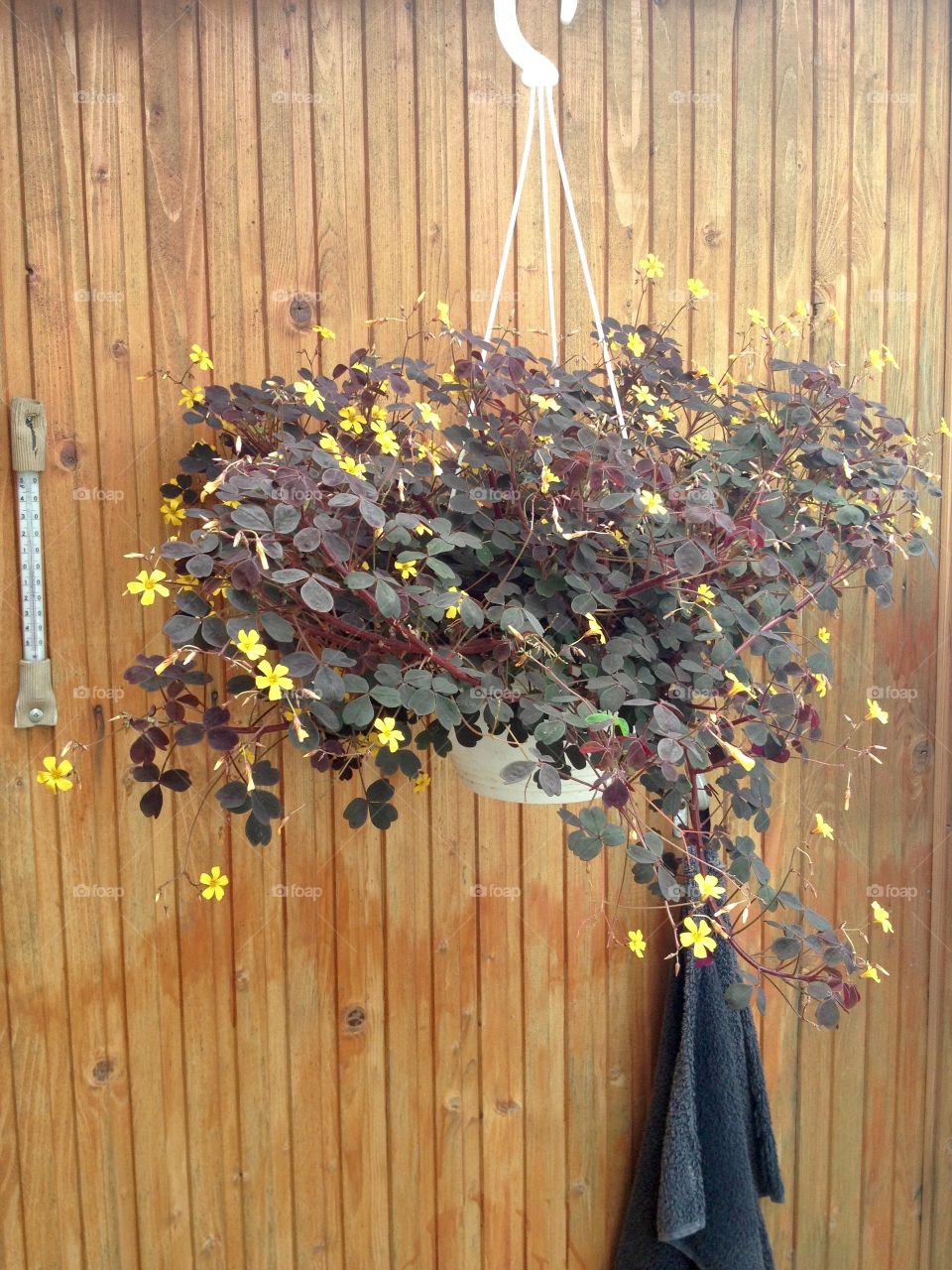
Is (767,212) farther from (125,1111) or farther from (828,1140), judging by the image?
(125,1111)

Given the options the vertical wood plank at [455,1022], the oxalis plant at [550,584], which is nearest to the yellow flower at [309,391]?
the oxalis plant at [550,584]

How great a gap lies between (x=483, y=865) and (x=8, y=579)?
883 mm

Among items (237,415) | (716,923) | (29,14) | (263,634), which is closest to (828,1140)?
(716,923)

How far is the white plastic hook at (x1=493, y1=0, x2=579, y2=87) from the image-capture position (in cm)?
120

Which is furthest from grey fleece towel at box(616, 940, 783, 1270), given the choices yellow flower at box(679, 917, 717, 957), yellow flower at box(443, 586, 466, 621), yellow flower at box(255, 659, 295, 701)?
yellow flower at box(255, 659, 295, 701)

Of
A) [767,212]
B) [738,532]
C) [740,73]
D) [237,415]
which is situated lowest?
[738,532]

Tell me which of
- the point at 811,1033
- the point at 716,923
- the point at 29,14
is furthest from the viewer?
the point at 811,1033

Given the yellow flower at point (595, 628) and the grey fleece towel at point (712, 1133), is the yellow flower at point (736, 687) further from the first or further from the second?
the grey fleece towel at point (712, 1133)

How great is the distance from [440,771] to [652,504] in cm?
76

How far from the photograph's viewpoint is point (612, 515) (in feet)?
3.91

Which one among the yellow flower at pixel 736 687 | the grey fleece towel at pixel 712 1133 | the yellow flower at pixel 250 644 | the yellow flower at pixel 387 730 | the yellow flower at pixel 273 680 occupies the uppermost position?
the yellow flower at pixel 250 644

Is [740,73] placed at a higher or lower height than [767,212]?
higher

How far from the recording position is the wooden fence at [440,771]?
1.62m

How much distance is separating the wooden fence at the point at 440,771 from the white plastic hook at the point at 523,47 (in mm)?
393
